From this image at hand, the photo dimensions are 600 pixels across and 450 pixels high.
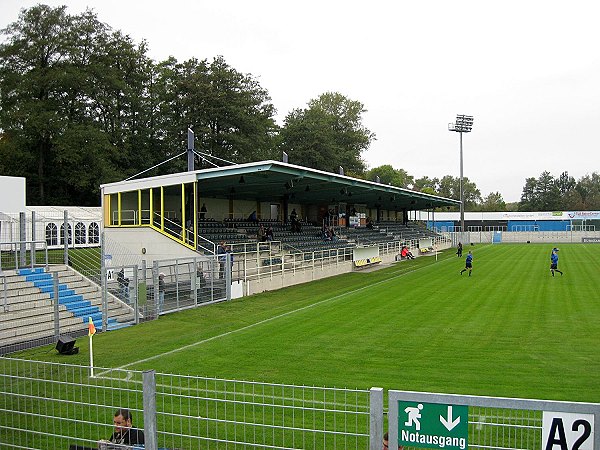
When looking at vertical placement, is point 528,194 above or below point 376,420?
above

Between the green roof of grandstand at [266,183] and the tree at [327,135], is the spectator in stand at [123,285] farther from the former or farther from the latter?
the tree at [327,135]

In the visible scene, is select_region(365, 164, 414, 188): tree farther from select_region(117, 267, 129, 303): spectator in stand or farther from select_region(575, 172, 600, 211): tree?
select_region(117, 267, 129, 303): spectator in stand

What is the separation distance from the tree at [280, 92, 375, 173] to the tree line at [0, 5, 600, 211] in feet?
18.0

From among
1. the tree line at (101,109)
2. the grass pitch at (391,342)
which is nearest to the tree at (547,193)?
the tree line at (101,109)

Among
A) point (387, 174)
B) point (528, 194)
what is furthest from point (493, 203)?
point (387, 174)

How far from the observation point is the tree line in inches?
1826

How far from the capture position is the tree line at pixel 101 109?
4638 cm

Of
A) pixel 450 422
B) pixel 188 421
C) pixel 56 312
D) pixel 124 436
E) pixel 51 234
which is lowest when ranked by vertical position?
pixel 188 421

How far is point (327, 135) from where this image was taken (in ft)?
258

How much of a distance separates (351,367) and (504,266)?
29709 millimetres

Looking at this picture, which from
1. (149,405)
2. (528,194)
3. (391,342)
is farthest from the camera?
(528,194)

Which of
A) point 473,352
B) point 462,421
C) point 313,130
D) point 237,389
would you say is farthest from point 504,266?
point 313,130

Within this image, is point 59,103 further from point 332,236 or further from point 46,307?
point 46,307

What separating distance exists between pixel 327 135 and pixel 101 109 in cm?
3448
